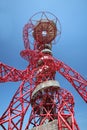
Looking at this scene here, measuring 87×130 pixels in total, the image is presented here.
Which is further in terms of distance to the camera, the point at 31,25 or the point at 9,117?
the point at 31,25

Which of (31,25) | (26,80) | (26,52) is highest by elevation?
(31,25)

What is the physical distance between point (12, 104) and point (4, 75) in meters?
4.23

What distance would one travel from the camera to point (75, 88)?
43031mm

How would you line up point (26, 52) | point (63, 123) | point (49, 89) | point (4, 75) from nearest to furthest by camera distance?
1. point (63, 123)
2. point (49, 89)
3. point (4, 75)
4. point (26, 52)

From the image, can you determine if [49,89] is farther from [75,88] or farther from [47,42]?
[47,42]

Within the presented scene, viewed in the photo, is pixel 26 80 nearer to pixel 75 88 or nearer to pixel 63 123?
pixel 75 88

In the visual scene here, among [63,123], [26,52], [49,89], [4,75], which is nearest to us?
[63,123]

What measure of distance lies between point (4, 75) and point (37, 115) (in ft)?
23.5

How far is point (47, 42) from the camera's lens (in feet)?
153

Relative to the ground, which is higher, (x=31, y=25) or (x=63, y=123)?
(x=31, y=25)

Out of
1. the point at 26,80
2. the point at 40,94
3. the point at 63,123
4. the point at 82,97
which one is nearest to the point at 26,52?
the point at 26,80

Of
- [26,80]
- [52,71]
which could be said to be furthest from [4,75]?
[52,71]

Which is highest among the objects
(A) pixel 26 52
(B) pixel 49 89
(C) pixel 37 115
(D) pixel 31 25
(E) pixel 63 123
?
(D) pixel 31 25

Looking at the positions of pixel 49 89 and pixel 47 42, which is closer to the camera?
pixel 49 89
